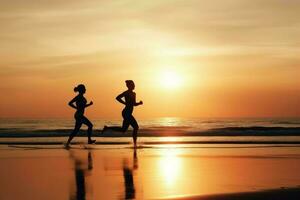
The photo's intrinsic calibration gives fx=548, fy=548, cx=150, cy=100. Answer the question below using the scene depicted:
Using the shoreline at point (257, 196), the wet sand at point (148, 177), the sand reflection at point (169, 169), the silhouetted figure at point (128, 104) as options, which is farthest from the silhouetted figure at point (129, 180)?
the silhouetted figure at point (128, 104)

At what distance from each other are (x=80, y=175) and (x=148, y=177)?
1382 mm

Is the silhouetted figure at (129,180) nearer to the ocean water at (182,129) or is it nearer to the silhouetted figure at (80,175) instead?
the silhouetted figure at (80,175)

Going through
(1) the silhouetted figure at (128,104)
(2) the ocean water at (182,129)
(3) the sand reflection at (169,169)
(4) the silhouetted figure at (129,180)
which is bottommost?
(2) the ocean water at (182,129)

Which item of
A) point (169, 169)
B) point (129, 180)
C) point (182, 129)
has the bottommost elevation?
point (182, 129)

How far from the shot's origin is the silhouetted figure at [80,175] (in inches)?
323

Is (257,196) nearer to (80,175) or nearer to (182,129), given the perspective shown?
(80,175)

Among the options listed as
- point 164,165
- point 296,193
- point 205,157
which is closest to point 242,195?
point 296,193

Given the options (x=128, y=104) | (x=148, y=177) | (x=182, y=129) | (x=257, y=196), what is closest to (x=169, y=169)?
(x=148, y=177)

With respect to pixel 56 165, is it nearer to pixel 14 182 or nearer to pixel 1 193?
pixel 14 182

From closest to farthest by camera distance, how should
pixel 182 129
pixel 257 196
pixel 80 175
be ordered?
pixel 257 196 < pixel 80 175 < pixel 182 129

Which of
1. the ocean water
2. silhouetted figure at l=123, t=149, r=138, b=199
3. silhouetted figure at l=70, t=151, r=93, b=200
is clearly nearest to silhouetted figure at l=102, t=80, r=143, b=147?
silhouetted figure at l=70, t=151, r=93, b=200

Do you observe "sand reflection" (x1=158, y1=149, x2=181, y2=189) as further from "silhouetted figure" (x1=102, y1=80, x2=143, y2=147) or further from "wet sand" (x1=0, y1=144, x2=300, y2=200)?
"silhouetted figure" (x1=102, y1=80, x2=143, y2=147)

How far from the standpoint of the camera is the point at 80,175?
35.4 ft

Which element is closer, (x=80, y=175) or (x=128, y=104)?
(x=80, y=175)
